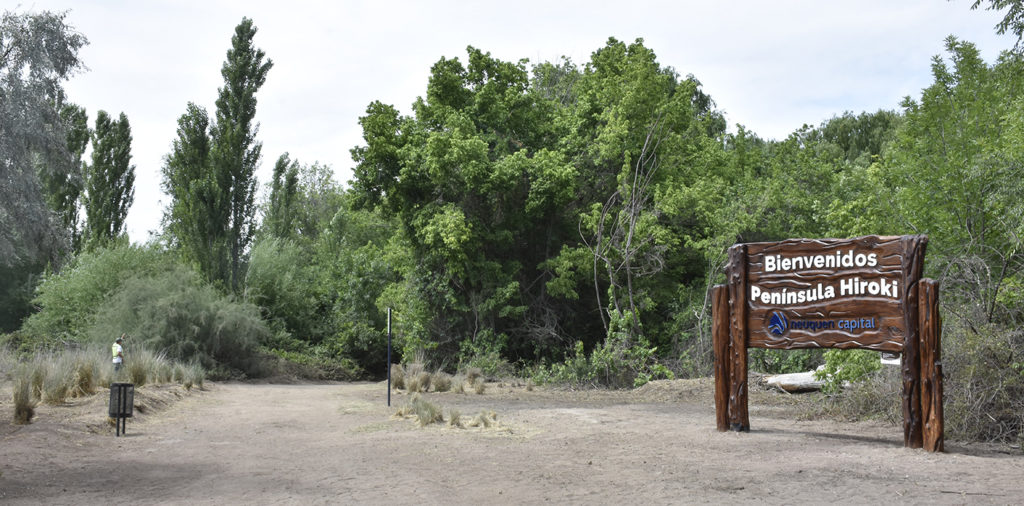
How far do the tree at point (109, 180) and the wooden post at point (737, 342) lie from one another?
33.7 metres

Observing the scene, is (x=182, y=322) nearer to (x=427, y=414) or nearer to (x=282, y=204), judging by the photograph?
(x=427, y=414)

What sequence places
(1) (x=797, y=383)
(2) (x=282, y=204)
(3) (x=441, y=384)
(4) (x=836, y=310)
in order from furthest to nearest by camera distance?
(2) (x=282, y=204), (3) (x=441, y=384), (1) (x=797, y=383), (4) (x=836, y=310)

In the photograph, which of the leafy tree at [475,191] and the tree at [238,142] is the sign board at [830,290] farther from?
the tree at [238,142]

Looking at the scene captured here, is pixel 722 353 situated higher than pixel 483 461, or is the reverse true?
pixel 722 353

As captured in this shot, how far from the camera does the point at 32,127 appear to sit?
12.8 m

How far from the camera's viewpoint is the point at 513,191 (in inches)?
997

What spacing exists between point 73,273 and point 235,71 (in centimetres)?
968

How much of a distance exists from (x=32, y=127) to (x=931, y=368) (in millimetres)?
13334

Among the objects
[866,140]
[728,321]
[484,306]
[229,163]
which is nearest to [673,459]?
[728,321]

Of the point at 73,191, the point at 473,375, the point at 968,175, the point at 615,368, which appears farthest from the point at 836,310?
the point at 73,191

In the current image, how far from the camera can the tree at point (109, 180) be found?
3800 centimetres

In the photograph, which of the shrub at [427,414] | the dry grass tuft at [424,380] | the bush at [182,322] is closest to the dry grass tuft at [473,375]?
the dry grass tuft at [424,380]

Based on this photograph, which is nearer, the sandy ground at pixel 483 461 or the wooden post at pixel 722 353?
the sandy ground at pixel 483 461

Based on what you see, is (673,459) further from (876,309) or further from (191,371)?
(191,371)
